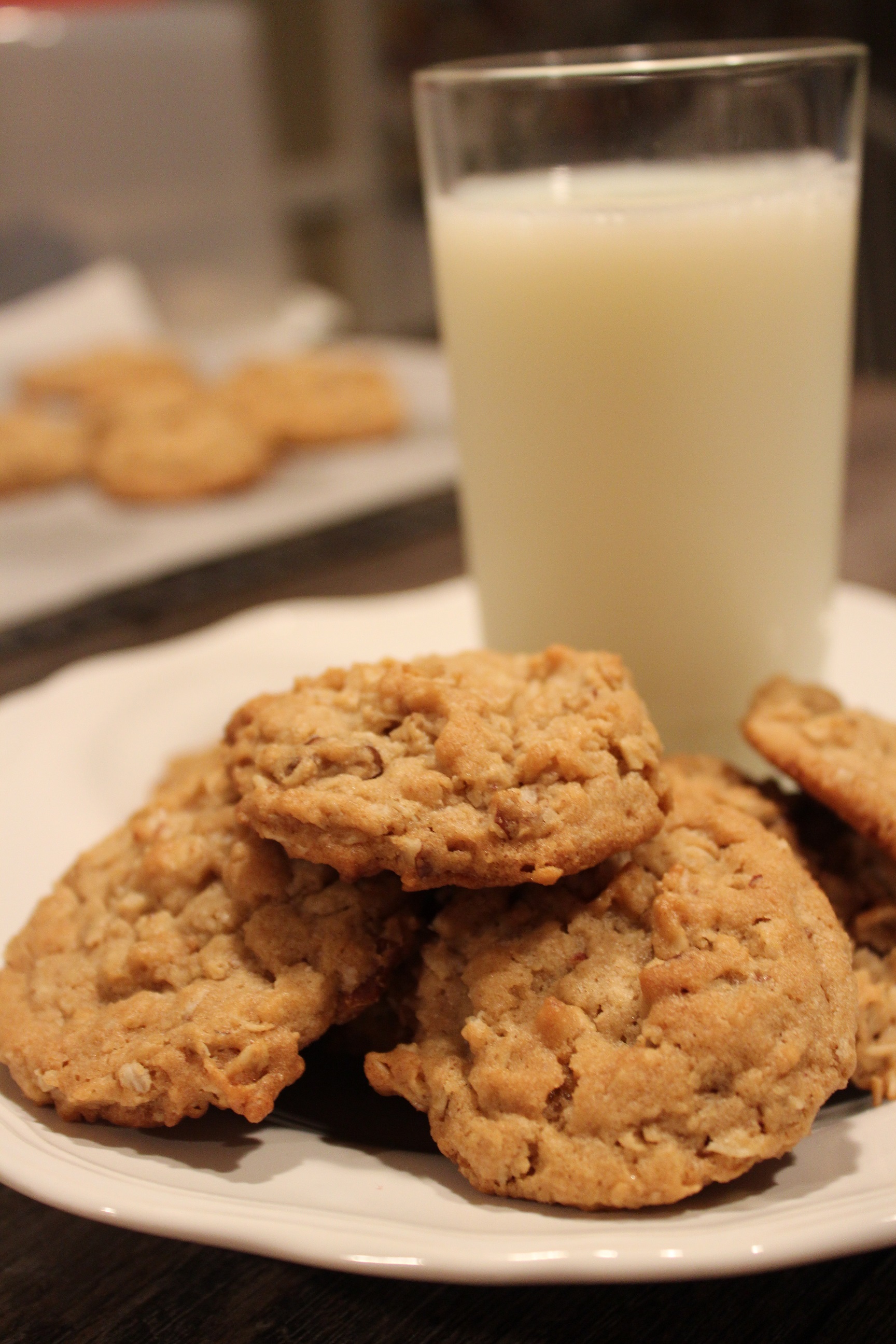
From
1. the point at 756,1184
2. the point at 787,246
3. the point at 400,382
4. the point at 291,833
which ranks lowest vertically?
the point at 400,382

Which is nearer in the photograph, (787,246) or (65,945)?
(65,945)

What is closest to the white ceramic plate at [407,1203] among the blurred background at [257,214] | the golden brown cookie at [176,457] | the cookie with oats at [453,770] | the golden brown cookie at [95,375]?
the cookie with oats at [453,770]

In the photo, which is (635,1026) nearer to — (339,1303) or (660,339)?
(339,1303)

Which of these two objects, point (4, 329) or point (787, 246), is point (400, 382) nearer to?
point (4, 329)

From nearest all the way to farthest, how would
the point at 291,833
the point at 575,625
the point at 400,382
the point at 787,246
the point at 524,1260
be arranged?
the point at 524,1260 < the point at 291,833 < the point at 787,246 < the point at 575,625 < the point at 400,382

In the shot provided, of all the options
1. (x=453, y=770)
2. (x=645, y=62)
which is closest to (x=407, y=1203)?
(x=453, y=770)

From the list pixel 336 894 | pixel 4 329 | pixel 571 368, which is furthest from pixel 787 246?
pixel 4 329

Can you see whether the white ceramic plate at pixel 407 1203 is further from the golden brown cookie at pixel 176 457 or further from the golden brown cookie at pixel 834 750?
the golden brown cookie at pixel 176 457
